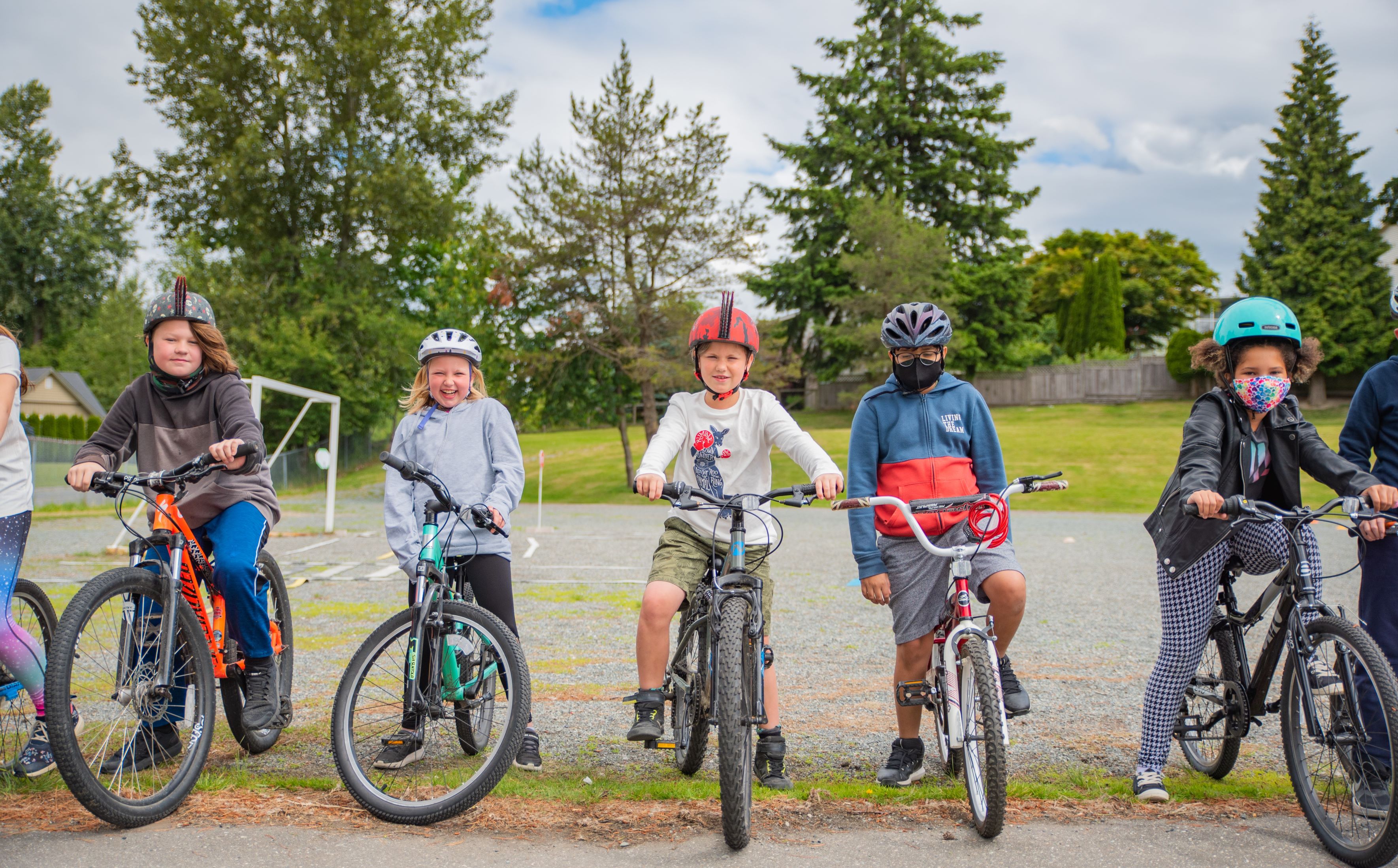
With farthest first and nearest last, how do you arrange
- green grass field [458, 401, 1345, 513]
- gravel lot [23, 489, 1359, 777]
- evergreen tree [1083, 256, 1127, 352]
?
evergreen tree [1083, 256, 1127, 352] < green grass field [458, 401, 1345, 513] < gravel lot [23, 489, 1359, 777]

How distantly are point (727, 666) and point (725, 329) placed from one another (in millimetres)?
1355

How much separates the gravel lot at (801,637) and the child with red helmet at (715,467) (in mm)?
614

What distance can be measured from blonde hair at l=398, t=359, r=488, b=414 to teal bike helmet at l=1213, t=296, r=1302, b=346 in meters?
3.05

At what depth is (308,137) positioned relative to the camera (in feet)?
101

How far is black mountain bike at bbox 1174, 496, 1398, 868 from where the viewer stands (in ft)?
9.96

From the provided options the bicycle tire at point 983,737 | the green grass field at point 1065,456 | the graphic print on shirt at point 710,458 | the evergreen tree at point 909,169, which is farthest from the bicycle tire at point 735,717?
the evergreen tree at point 909,169

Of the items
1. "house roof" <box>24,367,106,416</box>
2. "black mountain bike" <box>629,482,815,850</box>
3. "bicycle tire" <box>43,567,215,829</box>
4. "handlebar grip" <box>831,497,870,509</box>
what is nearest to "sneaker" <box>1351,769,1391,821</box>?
"handlebar grip" <box>831,497,870,509</box>

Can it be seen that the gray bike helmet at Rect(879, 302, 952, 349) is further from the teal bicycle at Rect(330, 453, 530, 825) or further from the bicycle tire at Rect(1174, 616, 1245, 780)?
the teal bicycle at Rect(330, 453, 530, 825)

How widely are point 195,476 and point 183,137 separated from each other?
32.6 meters

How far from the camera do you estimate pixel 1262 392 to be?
3631mm

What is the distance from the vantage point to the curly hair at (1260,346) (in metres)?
3.71

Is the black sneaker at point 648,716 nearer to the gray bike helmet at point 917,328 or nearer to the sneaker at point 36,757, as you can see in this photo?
the gray bike helmet at point 917,328

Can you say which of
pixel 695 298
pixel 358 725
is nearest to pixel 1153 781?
pixel 358 725

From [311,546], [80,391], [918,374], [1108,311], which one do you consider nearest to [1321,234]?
[1108,311]
